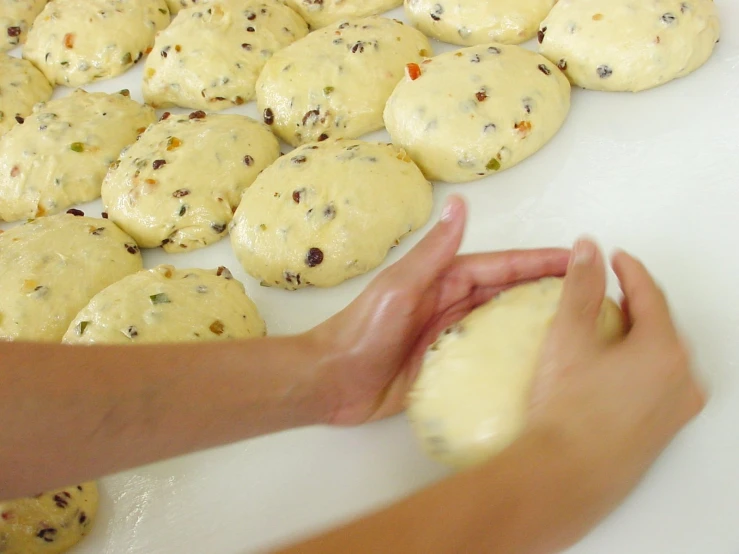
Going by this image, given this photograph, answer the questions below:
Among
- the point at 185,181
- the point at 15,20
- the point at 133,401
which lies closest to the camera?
the point at 133,401

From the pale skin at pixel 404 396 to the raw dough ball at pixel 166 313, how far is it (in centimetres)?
22

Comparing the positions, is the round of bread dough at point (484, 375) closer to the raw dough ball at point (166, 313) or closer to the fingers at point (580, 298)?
the fingers at point (580, 298)

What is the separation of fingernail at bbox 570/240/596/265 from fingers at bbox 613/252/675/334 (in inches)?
5.0

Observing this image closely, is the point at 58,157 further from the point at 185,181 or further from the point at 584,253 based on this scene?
the point at 584,253

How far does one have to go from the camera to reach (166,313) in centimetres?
121

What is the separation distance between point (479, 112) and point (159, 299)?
2.46ft

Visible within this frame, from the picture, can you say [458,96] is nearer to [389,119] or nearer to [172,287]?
[389,119]

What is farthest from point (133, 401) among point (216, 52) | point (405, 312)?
point (216, 52)

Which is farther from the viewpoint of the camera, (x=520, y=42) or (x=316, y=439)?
(x=520, y=42)

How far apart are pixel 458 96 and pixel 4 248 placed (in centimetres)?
106

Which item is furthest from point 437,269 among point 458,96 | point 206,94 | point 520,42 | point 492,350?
point 206,94

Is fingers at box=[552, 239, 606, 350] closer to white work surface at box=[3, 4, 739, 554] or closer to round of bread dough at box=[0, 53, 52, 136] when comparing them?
white work surface at box=[3, 4, 739, 554]

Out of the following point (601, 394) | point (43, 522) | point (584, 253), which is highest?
point (584, 253)

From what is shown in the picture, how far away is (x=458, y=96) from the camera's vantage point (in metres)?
1.34
